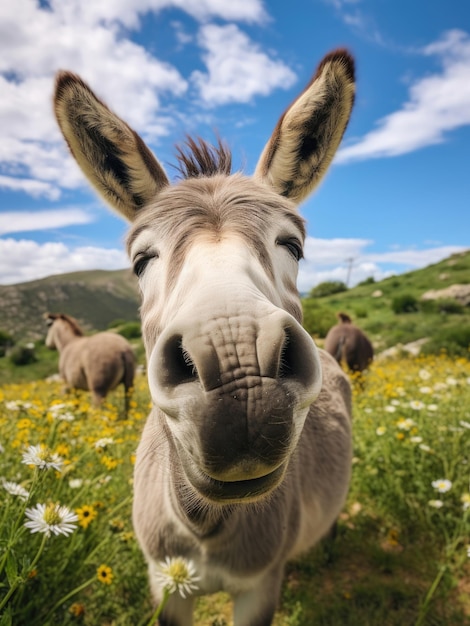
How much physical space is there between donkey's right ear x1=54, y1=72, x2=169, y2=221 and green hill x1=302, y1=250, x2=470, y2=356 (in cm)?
2060

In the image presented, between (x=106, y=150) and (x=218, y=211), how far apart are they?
950 millimetres

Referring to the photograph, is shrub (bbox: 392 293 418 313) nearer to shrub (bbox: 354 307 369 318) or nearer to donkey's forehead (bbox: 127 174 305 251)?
shrub (bbox: 354 307 369 318)

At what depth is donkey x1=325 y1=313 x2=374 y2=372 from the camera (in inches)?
432

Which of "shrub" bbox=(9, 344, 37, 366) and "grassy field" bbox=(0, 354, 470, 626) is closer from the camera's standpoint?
"grassy field" bbox=(0, 354, 470, 626)

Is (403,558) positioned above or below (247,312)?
below

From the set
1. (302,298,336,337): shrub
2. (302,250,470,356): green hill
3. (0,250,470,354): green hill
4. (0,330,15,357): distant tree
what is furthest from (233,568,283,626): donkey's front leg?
(0,330,15,357): distant tree

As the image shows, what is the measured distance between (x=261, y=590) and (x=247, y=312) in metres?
2.04

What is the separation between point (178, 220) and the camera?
1.70 meters

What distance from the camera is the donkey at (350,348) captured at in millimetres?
10977

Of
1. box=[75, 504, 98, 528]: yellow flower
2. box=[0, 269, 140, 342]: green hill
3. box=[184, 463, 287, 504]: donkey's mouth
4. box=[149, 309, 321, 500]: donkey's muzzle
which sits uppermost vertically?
box=[149, 309, 321, 500]: donkey's muzzle

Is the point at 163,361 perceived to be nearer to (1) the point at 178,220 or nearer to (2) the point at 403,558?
(1) the point at 178,220

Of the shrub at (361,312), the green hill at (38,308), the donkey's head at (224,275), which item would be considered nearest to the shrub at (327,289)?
the shrub at (361,312)

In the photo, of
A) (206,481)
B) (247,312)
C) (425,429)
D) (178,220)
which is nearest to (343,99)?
(178,220)

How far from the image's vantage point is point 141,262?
74.9 inches
